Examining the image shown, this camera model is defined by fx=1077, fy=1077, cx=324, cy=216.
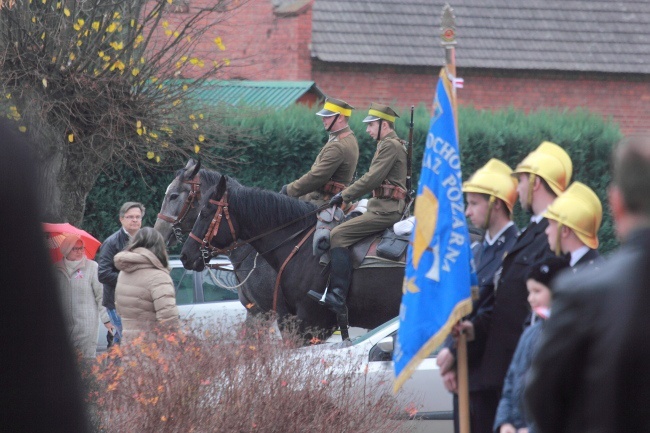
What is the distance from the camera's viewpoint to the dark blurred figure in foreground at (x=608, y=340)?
2.14 meters

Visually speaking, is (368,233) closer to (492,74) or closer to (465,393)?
(465,393)

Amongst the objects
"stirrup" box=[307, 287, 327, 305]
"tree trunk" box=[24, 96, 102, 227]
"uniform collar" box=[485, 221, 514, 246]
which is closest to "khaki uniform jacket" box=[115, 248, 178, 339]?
"stirrup" box=[307, 287, 327, 305]

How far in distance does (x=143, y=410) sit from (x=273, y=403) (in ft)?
2.52

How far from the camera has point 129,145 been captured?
45.3 ft

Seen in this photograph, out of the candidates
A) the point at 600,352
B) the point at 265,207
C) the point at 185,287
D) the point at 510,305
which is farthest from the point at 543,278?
the point at 185,287

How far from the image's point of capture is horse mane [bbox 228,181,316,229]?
10.2m

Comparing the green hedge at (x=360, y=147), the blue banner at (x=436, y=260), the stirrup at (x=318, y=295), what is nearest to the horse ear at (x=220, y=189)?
the stirrup at (x=318, y=295)

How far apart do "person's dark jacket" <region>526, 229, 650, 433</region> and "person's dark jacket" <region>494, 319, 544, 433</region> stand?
2178 mm

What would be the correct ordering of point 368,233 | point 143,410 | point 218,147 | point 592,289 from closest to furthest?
point 592,289, point 143,410, point 368,233, point 218,147

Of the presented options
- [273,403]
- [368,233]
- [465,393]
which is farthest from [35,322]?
[368,233]

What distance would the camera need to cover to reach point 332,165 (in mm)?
10375

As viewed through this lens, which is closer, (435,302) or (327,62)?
(435,302)

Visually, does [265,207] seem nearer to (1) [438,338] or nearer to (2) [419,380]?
(2) [419,380]

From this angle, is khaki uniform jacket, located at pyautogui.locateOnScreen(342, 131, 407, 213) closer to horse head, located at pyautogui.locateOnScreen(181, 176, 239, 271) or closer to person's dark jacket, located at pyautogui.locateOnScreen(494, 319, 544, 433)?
horse head, located at pyautogui.locateOnScreen(181, 176, 239, 271)
